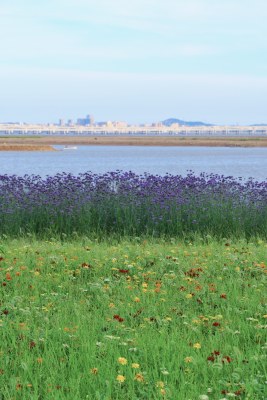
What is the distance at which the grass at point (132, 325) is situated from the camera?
5.48m

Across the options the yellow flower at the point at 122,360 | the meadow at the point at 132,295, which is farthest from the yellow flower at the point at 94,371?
the yellow flower at the point at 122,360

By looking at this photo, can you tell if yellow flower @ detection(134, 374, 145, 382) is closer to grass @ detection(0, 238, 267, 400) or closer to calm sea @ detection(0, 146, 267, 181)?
Result: grass @ detection(0, 238, 267, 400)

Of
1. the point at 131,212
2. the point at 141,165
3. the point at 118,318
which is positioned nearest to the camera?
the point at 118,318

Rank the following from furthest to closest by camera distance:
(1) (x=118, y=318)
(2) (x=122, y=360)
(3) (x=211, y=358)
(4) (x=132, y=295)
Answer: (4) (x=132, y=295)
(1) (x=118, y=318)
(3) (x=211, y=358)
(2) (x=122, y=360)

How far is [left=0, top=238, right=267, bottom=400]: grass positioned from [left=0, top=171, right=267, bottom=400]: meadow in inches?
0.7

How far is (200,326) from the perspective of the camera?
703cm

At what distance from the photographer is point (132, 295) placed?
8133 millimetres

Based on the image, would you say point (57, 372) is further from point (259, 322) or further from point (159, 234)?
point (159, 234)

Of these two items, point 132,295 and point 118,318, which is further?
point 132,295

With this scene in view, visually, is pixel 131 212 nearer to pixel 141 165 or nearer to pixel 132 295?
pixel 132 295

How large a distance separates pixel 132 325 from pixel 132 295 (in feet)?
3.75

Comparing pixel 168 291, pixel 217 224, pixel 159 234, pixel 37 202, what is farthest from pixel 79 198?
pixel 168 291

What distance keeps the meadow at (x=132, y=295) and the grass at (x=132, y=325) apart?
0.06ft

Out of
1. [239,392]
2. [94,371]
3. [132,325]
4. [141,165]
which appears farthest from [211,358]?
[141,165]
